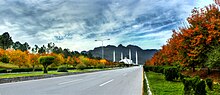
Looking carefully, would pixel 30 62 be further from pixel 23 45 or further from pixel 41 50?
pixel 23 45

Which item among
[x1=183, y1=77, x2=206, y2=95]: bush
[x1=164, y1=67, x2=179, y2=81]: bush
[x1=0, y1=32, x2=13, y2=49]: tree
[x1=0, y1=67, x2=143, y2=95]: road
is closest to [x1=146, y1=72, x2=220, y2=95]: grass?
[x1=0, y1=67, x2=143, y2=95]: road

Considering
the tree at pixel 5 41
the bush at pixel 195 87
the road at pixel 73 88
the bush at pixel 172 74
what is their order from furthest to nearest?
the tree at pixel 5 41
the bush at pixel 172 74
the road at pixel 73 88
the bush at pixel 195 87

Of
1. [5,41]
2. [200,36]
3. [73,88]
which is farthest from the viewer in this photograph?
[5,41]

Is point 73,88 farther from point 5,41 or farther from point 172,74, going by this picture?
point 5,41

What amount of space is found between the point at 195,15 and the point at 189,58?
168 inches

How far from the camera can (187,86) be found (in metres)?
8.59

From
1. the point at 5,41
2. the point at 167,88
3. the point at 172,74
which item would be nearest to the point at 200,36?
the point at 172,74

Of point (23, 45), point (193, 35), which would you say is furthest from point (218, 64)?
point (23, 45)

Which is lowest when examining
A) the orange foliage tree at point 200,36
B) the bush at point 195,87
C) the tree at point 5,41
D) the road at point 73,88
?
the road at point 73,88

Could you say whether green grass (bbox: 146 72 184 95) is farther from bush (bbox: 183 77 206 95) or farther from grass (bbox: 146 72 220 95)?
bush (bbox: 183 77 206 95)

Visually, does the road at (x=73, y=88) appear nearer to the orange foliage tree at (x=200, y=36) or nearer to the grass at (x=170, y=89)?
the grass at (x=170, y=89)

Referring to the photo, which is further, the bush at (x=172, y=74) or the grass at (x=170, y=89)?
the bush at (x=172, y=74)

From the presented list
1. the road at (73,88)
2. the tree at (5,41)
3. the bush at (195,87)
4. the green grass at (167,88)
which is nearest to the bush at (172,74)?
the green grass at (167,88)

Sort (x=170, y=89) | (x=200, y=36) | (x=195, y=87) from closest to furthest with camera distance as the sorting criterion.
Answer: (x=195, y=87), (x=170, y=89), (x=200, y=36)
